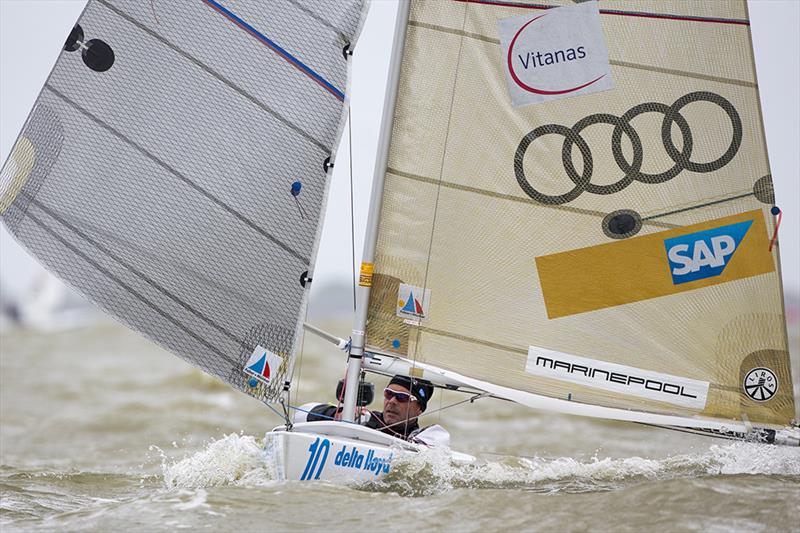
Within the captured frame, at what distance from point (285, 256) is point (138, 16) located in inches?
58.0

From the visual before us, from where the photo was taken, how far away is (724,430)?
220 inches

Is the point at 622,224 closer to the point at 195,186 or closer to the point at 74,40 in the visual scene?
the point at 195,186

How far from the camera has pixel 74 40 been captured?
5.37 metres

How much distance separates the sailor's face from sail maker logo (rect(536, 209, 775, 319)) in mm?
883

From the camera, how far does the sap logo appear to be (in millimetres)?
5559

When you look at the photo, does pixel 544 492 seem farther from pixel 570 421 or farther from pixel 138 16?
pixel 570 421

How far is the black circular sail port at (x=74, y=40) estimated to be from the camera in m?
5.37

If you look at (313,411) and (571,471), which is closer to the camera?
(313,411)

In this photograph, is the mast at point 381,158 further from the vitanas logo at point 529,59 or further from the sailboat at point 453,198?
the vitanas logo at point 529,59

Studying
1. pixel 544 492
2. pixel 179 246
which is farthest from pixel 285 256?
pixel 544 492

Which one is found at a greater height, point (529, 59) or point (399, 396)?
point (529, 59)

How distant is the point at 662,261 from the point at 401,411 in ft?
5.32

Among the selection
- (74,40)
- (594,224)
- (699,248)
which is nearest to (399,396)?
(594,224)

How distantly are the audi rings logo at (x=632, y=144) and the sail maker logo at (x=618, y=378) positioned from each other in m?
0.85
